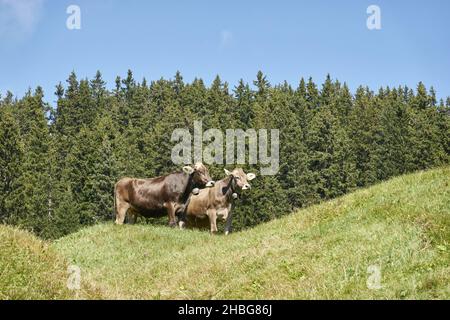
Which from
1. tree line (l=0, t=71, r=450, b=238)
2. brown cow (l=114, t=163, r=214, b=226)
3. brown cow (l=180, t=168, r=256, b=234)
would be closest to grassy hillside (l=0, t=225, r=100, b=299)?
brown cow (l=114, t=163, r=214, b=226)

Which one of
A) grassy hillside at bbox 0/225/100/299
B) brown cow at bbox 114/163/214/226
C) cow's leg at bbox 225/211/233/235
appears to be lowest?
cow's leg at bbox 225/211/233/235

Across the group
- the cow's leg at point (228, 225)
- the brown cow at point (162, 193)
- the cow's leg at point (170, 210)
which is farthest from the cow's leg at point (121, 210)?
the cow's leg at point (228, 225)

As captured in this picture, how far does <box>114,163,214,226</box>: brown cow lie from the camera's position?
24234 mm

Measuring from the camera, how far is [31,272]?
984 cm

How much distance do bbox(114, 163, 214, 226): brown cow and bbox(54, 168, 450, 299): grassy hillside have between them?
5701 mm

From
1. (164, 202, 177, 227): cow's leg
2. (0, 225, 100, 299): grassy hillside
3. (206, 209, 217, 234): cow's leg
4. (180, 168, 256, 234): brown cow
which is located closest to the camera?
(0, 225, 100, 299): grassy hillside

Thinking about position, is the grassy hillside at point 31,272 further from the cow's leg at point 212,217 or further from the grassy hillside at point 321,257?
the cow's leg at point 212,217

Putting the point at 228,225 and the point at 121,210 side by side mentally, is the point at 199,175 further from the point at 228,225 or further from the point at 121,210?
the point at 121,210

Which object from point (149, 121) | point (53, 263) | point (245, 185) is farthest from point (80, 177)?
point (53, 263)

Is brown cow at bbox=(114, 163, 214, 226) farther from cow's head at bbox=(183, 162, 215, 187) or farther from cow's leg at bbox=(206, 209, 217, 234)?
cow's leg at bbox=(206, 209, 217, 234)

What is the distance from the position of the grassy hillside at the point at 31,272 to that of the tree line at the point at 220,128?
3914 centimetres

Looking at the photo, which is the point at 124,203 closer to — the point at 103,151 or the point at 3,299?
the point at 3,299
